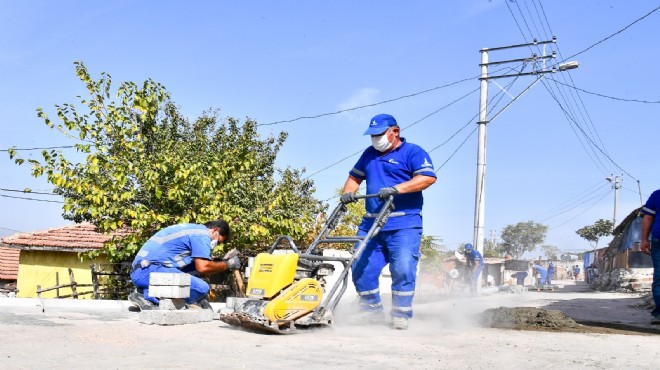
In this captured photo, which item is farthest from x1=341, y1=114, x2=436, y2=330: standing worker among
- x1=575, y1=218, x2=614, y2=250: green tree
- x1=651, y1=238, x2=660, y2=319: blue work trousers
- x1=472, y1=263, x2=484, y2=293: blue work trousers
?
x1=575, y1=218, x2=614, y2=250: green tree

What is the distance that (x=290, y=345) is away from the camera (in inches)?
180

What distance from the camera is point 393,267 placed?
6.30m

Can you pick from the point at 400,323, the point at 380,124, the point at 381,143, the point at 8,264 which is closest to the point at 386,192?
the point at 381,143

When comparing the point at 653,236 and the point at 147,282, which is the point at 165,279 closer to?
the point at 147,282

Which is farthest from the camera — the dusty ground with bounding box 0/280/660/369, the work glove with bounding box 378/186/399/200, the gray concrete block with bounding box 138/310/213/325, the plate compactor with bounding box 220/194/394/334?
the work glove with bounding box 378/186/399/200

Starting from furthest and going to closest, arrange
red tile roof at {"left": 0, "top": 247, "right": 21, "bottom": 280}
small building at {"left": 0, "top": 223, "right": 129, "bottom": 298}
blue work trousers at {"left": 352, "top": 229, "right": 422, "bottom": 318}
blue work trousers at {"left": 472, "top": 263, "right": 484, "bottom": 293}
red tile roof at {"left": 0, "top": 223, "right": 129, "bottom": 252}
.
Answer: red tile roof at {"left": 0, "top": 247, "right": 21, "bottom": 280}
small building at {"left": 0, "top": 223, "right": 129, "bottom": 298}
red tile roof at {"left": 0, "top": 223, "right": 129, "bottom": 252}
blue work trousers at {"left": 472, "top": 263, "right": 484, "bottom": 293}
blue work trousers at {"left": 352, "top": 229, "right": 422, "bottom": 318}

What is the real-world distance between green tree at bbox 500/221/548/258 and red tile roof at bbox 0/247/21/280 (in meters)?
83.0

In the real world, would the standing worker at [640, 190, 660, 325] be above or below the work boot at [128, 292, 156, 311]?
above

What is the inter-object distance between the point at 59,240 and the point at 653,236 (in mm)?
20604

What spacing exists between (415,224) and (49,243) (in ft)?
65.6

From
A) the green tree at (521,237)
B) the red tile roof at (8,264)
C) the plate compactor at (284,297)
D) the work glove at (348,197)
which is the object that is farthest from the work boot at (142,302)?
the green tree at (521,237)

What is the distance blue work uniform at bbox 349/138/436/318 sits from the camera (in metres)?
6.21

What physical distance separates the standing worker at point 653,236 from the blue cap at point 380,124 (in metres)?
3.84

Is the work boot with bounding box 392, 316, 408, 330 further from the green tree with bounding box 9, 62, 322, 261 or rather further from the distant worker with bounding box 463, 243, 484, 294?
the distant worker with bounding box 463, 243, 484, 294
